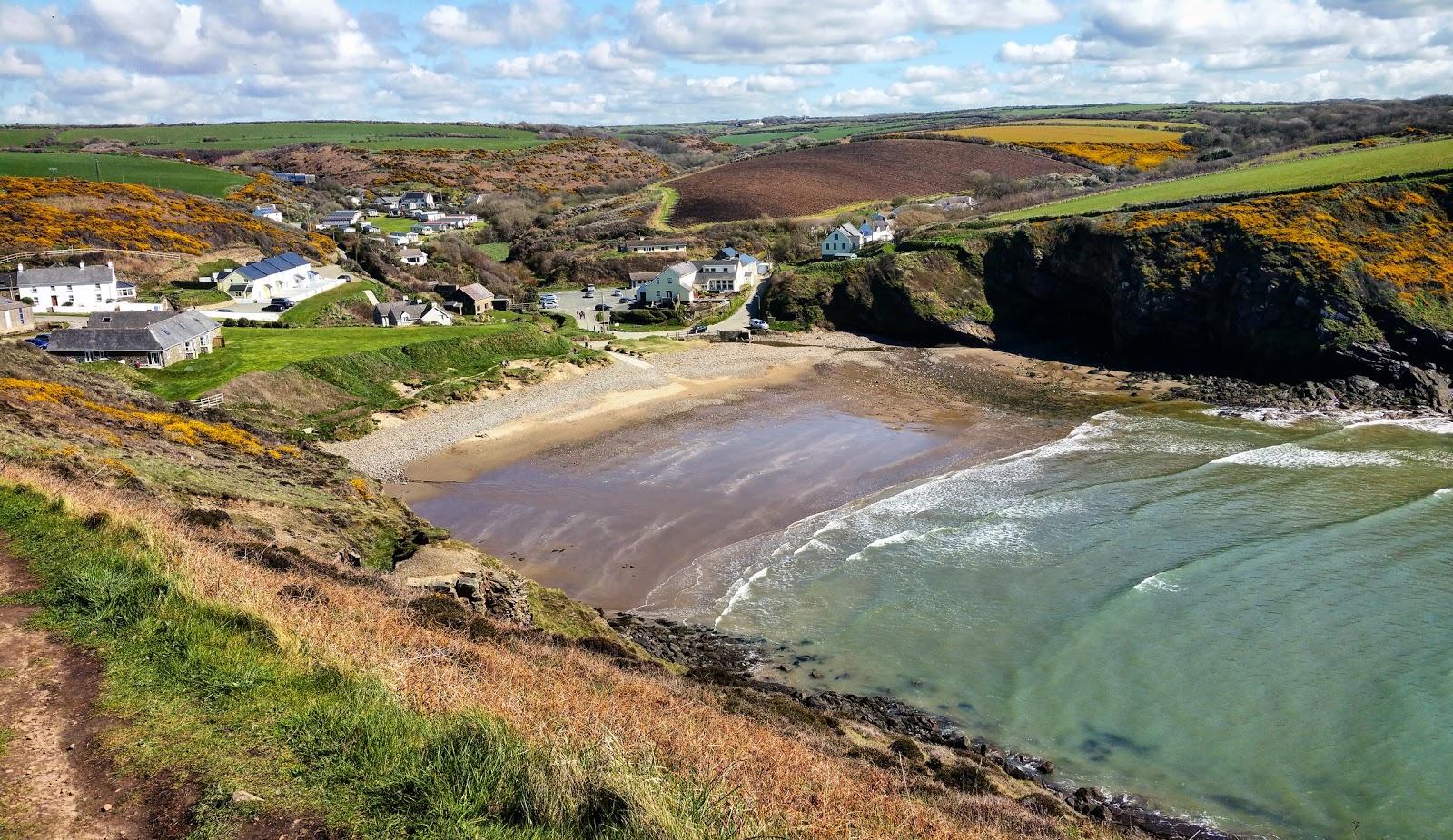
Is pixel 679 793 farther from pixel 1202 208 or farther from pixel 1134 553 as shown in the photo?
pixel 1202 208

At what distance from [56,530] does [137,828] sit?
29.0ft

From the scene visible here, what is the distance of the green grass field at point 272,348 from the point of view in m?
40.5

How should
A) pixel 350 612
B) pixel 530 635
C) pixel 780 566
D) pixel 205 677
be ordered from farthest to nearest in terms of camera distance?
pixel 780 566 < pixel 530 635 < pixel 350 612 < pixel 205 677

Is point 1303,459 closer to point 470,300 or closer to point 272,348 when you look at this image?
point 272,348

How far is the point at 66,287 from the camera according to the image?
2110 inches

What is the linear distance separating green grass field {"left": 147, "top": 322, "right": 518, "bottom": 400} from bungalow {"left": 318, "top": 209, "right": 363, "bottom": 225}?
162 feet

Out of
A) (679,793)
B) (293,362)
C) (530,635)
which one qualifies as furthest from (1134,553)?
(293,362)

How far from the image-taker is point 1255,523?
2942 cm

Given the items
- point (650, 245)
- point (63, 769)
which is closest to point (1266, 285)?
point (63, 769)

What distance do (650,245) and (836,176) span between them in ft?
144

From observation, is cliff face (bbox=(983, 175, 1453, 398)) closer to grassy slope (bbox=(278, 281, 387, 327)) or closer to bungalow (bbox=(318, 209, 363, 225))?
grassy slope (bbox=(278, 281, 387, 327))

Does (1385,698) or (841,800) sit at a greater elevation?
(841,800)

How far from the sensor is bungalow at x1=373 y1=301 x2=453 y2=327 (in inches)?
2319

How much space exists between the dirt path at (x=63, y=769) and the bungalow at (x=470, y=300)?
194 ft
